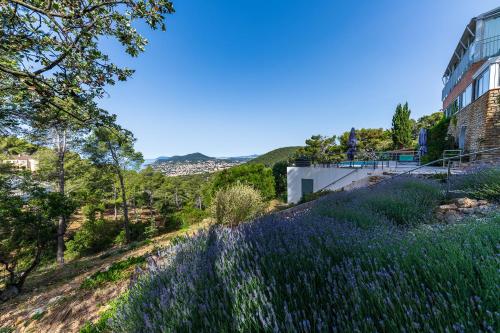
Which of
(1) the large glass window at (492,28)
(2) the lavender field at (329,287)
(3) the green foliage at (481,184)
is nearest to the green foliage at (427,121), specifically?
(1) the large glass window at (492,28)

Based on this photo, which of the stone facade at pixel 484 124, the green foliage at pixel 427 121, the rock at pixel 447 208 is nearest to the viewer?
the rock at pixel 447 208

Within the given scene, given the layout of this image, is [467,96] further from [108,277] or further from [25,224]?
[25,224]

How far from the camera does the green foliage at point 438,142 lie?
42.8ft

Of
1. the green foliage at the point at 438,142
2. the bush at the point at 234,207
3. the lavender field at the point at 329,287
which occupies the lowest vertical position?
the bush at the point at 234,207

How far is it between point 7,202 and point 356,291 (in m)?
9.92

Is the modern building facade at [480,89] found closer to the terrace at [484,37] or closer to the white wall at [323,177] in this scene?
the terrace at [484,37]

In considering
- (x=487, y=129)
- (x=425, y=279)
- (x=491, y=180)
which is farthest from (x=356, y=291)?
(x=487, y=129)

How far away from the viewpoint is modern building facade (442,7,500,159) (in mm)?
8750

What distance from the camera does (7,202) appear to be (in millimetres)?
6645

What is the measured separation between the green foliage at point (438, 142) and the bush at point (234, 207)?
12519mm

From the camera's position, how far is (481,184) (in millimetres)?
4609

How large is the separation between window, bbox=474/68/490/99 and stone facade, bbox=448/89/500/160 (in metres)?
0.28

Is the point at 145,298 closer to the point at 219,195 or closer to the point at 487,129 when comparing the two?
the point at 219,195

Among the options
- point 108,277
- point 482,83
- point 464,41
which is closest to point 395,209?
point 108,277
